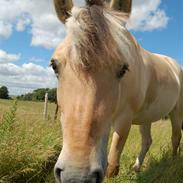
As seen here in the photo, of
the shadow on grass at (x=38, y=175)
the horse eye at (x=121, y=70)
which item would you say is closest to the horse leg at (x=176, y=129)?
the shadow on grass at (x=38, y=175)

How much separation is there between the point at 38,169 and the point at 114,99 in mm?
1854

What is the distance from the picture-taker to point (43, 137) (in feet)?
16.7

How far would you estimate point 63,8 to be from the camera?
3.46 m

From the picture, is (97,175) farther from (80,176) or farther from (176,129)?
(176,129)

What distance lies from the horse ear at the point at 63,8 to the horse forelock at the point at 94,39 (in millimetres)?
325

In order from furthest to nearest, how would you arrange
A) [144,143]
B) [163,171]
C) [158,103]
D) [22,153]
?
[144,143] < [158,103] < [163,171] < [22,153]

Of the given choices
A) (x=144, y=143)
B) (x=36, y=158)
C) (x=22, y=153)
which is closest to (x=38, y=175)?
(x=36, y=158)

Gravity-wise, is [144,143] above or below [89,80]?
below

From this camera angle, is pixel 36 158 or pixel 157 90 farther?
pixel 157 90

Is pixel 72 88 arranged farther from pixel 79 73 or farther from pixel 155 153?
pixel 155 153

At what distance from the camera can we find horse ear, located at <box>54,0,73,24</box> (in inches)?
135

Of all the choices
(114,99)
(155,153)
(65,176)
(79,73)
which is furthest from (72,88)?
(155,153)

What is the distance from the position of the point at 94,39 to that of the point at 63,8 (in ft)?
2.87

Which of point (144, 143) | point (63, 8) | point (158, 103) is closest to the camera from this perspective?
point (63, 8)
